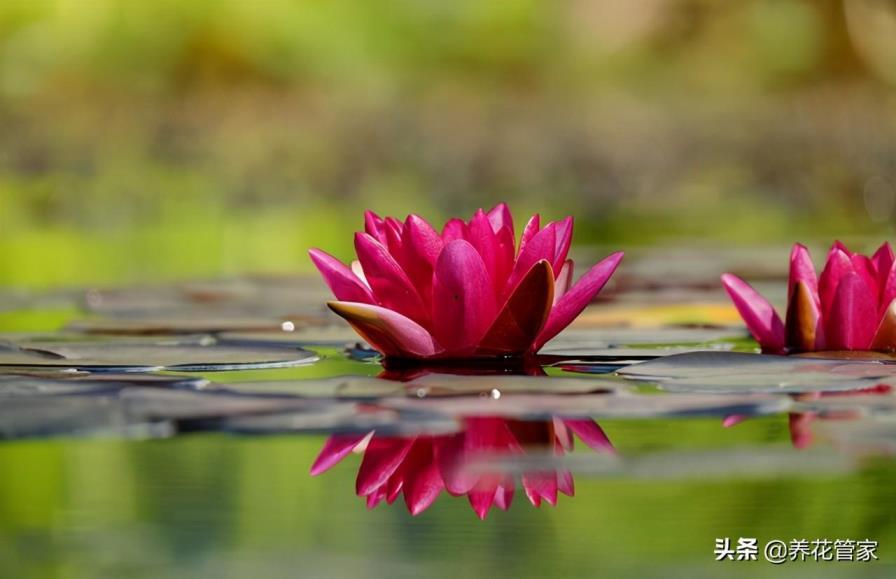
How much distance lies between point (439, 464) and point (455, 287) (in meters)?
0.53

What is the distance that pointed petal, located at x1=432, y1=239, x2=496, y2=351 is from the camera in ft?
6.41

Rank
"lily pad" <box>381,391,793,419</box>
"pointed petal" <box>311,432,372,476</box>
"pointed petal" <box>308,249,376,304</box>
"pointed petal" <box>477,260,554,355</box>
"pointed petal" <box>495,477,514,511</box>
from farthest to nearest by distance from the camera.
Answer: "pointed petal" <box>308,249,376,304</box> → "pointed petal" <box>477,260,554,355</box> → "lily pad" <box>381,391,793,419</box> → "pointed petal" <box>311,432,372,476</box> → "pointed petal" <box>495,477,514,511</box>

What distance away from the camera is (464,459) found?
1.48 metres

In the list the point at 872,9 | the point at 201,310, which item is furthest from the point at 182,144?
the point at 201,310

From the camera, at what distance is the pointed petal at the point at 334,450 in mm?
1519

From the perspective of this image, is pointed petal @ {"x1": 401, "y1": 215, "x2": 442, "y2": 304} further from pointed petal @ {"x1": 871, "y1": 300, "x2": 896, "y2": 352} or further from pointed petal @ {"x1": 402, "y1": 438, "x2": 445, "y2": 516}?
pointed petal @ {"x1": 871, "y1": 300, "x2": 896, "y2": 352}

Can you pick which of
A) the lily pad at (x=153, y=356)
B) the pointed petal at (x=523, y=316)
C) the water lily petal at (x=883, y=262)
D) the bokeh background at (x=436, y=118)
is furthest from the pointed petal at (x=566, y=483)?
the bokeh background at (x=436, y=118)

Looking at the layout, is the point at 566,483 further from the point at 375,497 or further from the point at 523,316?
the point at 523,316

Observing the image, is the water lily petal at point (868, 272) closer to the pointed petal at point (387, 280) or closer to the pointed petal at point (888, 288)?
the pointed petal at point (888, 288)

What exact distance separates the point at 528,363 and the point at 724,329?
67 cm

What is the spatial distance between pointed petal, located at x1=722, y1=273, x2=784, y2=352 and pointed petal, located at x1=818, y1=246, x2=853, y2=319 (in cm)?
9

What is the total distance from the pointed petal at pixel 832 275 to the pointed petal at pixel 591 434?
1.93 feet

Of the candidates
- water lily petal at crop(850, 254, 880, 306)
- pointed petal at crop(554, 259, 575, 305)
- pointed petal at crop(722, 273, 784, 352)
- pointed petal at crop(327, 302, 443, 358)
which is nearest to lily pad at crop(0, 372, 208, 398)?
pointed petal at crop(327, 302, 443, 358)

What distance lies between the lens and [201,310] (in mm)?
2920
